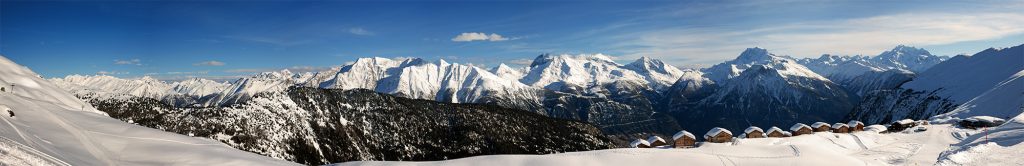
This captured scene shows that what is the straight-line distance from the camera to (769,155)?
5597 centimetres

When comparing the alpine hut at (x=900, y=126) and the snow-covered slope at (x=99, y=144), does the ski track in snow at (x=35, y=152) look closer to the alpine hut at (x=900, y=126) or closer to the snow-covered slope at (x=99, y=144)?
the snow-covered slope at (x=99, y=144)

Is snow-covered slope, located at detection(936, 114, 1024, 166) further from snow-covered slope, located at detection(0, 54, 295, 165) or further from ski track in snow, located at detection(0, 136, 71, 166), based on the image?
ski track in snow, located at detection(0, 136, 71, 166)

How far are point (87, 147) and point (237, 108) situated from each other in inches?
5342

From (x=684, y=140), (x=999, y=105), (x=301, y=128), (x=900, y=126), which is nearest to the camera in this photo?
(x=684, y=140)

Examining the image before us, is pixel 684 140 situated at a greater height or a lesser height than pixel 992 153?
lesser

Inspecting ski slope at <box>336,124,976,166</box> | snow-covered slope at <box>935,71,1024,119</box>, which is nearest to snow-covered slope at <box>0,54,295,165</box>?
ski slope at <box>336,124,976,166</box>

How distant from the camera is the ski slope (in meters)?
44.1

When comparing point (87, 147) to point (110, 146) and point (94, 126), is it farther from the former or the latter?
point (94, 126)

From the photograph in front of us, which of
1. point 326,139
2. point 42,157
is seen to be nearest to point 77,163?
point 42,157

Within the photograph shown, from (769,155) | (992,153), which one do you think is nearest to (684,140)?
(769,155)

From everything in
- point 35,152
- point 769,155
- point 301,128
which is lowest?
point 301,128

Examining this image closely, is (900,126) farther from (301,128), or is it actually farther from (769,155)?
(301,128)

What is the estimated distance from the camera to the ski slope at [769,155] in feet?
145

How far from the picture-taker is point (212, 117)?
151 m
